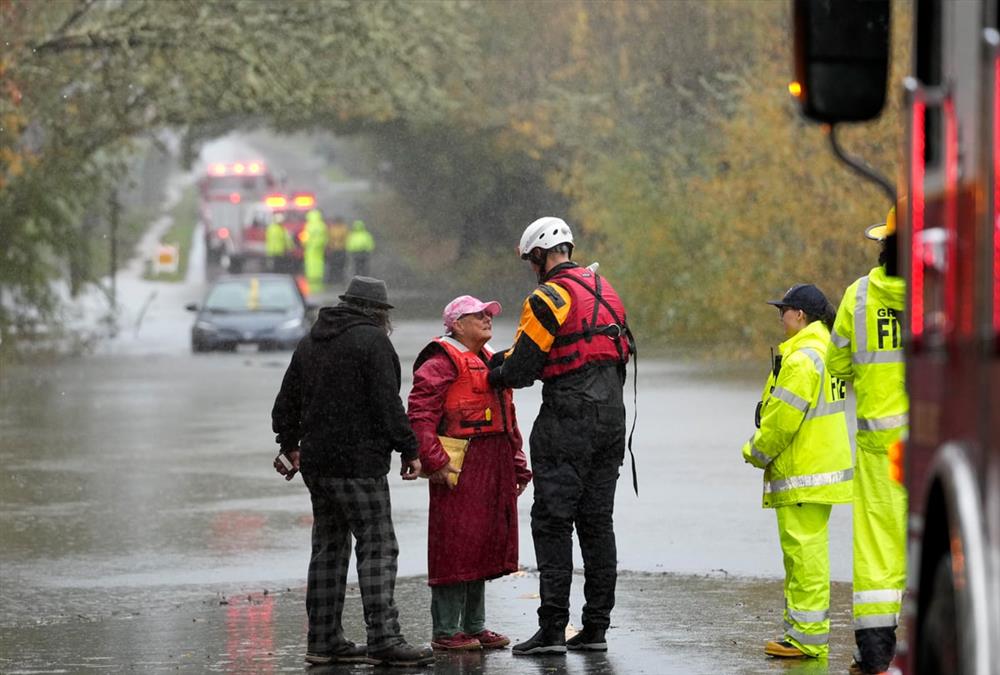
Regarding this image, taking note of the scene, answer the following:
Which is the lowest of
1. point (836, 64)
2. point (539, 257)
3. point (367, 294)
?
point (367, 294)

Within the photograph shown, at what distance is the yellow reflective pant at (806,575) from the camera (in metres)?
8.56

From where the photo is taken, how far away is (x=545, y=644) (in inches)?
348

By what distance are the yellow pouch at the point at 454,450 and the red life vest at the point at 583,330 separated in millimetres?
461

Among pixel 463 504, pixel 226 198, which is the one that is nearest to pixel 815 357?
pixel 463 504

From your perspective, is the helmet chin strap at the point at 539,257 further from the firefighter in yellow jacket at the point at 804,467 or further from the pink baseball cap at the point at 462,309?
the firefighter in yellow jacket at the point at 804,467

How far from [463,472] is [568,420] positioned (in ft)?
1.71

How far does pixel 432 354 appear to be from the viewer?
897 cm

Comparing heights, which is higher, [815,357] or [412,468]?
[815,357]

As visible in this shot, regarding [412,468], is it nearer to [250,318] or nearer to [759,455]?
[759,455]

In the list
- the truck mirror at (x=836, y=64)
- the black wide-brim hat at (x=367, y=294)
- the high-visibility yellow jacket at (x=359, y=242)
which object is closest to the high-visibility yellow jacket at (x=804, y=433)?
the black wide-brim hat at (x=367, y=294)

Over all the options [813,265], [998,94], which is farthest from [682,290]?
[998,94]

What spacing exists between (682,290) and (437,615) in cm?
2382

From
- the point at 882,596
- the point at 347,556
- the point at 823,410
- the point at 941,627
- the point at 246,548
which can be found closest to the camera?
the point at 941,627

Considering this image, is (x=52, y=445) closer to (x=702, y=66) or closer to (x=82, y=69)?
(x=82, y=69)
